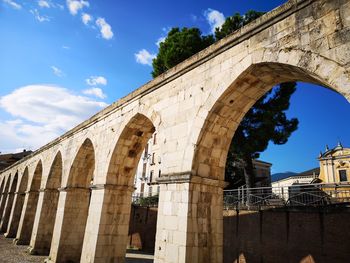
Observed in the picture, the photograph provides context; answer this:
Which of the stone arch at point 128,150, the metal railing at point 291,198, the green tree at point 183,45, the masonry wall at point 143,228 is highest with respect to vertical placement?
the green tree at point 183,45

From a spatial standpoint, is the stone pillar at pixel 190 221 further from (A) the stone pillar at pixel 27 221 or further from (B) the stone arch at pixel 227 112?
(A) the stone pillar at pixel 27 221

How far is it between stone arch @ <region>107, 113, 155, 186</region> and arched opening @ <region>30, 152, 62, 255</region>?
5.61 metres

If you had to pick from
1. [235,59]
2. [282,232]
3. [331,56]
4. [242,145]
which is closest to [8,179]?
[242,145]

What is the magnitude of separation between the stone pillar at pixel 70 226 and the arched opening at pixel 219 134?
6.70 m

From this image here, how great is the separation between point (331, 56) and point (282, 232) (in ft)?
28.5

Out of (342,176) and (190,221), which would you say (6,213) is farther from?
(342,176)

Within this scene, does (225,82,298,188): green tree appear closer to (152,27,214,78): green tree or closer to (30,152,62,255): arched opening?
(152,27,214,78): green tree

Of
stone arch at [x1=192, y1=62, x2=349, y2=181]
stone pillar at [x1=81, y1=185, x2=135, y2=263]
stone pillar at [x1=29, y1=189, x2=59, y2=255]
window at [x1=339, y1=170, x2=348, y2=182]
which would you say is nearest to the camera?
stone arch at [x1=192, y1=62, x2=349, y2=181]

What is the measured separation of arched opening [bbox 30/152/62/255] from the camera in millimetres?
12055

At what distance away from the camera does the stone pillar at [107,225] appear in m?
7.57

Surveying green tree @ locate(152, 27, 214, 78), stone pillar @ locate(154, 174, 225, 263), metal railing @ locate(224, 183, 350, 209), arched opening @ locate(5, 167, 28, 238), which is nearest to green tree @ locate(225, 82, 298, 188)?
metal railing @ locate(224, 183, 350, 209)

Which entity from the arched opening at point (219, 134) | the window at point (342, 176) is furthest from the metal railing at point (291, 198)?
the window at point (342, 176)

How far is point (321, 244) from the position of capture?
9266 millimetres

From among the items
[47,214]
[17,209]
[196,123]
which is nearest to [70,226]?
[47,214]
